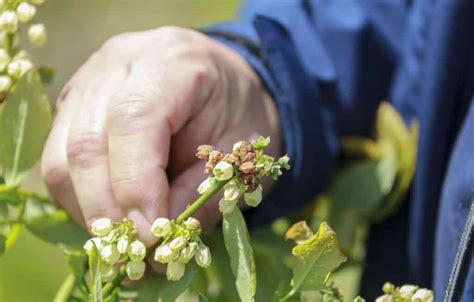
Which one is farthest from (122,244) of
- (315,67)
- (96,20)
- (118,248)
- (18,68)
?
(96,20)

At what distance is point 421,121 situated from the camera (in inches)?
23.6

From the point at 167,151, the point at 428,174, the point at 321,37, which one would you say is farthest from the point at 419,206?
the point at 167,151

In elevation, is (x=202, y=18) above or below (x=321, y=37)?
below

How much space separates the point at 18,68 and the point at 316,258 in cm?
15

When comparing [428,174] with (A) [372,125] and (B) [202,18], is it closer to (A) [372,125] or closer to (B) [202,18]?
(A) [372,125]

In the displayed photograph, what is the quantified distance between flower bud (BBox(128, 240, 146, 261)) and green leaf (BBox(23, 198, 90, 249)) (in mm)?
98

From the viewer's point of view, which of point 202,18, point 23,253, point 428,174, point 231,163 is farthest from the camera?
point 202,18

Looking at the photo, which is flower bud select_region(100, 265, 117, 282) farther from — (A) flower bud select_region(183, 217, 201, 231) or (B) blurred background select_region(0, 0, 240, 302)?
(B) blurred background select_region(0, 0, 240, 302)

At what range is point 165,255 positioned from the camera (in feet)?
1.03

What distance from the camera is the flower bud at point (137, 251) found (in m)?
0.32

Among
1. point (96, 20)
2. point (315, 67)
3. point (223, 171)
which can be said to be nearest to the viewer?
point (223, 171)

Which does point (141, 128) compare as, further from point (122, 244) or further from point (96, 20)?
point (96, 20)

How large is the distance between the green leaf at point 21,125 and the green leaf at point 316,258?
5.1 inches

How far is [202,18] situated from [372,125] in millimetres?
937
